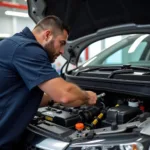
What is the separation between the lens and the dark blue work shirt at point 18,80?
47.2 inches

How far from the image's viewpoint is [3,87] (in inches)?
50.3

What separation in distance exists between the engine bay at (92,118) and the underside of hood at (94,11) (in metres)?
0.60

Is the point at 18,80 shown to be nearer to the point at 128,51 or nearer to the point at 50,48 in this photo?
the point at 50,48

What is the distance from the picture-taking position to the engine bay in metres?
1.27

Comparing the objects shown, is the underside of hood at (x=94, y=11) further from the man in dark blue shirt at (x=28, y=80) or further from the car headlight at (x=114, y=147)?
the car headlight at (x=114, y=147)

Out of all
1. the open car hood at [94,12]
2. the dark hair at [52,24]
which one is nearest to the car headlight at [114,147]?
the dark hair at [52,24]

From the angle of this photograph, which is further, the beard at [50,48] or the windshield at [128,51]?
the windshield at [128,51]

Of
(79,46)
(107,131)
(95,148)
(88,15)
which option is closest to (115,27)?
(88,15)

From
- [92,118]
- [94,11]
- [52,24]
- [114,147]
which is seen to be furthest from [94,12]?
[114,147]

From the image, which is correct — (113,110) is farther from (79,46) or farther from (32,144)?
(79,46)

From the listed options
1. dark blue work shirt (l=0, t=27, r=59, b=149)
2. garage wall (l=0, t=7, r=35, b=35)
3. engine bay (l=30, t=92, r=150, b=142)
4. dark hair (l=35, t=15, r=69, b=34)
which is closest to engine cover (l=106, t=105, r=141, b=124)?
engine bay (l=30, t=92, r=150, b=142)

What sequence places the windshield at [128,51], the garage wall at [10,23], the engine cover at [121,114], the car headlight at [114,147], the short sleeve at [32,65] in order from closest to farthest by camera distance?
the car headlight at [114,147], the short sleeve at [32,65], the engine cover at [121,114], the windshield at [128,51], the garage wall at [10,23]

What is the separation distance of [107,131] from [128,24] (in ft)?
3.10

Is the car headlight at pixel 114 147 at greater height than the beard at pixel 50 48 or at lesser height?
lesser
